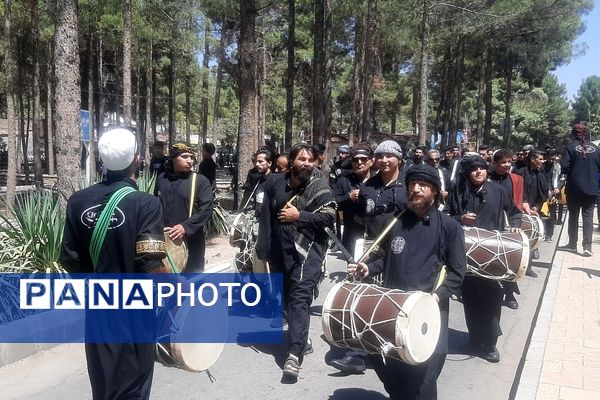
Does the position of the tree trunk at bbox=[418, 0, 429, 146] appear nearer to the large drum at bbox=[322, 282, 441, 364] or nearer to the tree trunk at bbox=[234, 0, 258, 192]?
the tree trunk at bbox=[234, 0, 258, 192]

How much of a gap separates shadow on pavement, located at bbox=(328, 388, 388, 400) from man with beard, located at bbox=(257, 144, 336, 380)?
1.28 ft

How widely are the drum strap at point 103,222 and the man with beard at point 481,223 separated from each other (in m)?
3.23

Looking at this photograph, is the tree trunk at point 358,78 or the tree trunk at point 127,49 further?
the tree trunk at point 358,78

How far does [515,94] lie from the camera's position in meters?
55.9

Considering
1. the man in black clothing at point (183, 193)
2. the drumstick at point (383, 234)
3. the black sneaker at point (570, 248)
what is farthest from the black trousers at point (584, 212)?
the drumstick at point (383, 234)

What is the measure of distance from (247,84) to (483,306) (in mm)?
8294

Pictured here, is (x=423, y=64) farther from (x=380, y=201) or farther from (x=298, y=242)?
(x=298, y=242)

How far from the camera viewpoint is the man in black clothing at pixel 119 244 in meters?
2.99

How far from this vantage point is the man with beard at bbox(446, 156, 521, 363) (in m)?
5.23

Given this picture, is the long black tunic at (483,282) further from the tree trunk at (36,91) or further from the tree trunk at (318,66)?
the tree trunk at (36,91)

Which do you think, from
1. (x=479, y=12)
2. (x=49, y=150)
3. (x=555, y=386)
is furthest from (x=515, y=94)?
(x=555, y=386)

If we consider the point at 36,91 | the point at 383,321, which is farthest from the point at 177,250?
the point at 36,91

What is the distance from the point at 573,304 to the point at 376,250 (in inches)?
165

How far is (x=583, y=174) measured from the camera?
9.34 meters
